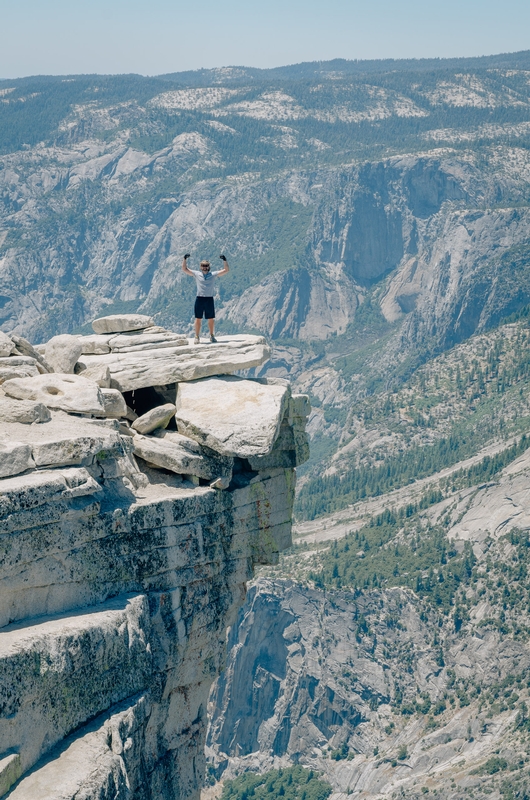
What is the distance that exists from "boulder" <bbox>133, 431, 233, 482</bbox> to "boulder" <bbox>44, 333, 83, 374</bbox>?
17.2ft

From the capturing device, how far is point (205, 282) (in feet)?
189

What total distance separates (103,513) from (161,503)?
3.34m

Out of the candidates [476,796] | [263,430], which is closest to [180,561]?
[263,430]

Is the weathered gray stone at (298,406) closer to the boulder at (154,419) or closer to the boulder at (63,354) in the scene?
the boulder at (154,419)

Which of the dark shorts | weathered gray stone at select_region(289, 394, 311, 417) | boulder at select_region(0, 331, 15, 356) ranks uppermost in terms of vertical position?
boulder at select_region(0, 331, 15, 356)

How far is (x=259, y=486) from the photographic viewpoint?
168 feet

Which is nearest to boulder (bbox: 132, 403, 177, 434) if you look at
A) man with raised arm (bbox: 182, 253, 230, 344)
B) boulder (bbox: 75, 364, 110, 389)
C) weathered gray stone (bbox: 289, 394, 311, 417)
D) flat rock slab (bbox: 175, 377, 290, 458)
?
flat rock slab (bbox: 175, 377, 290, 458)

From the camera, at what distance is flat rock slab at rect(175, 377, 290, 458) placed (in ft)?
156

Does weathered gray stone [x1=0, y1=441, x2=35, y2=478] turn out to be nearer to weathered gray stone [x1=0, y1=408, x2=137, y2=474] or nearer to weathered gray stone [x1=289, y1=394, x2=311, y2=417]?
weathered gray stone [x1=0, y1=408, x2=137, y2=474]

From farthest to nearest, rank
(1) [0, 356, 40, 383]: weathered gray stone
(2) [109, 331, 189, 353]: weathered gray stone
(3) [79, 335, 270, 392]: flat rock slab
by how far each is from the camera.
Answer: (2) [109, 331, 189, 353]: weathered gray stone
(3) [79, 335, 270, 392]: flat rock slab
(1) [0, 356, 40, 383]: weathered gray stone

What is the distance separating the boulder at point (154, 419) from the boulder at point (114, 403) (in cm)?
79

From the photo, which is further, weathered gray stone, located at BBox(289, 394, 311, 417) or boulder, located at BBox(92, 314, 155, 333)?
boulder, located at BBox(92, 314, 155, 333)

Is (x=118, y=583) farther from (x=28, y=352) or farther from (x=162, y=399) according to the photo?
(x=162, y=399)

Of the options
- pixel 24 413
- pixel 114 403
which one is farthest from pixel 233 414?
pixel 24 413
